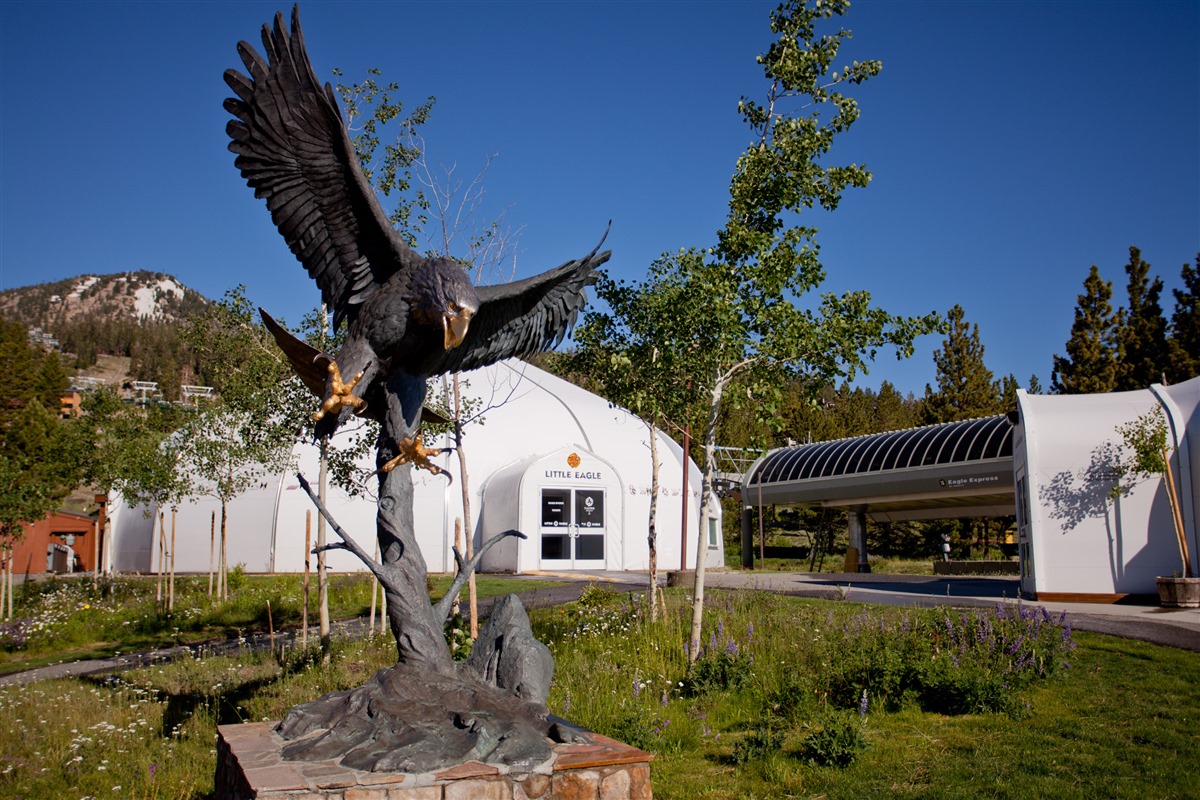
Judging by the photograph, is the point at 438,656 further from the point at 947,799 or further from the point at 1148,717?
the point at 1148,717

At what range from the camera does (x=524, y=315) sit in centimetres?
579

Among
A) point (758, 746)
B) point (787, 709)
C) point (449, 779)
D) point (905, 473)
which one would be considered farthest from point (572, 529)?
point (449, 779)

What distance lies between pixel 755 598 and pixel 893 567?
944 inches

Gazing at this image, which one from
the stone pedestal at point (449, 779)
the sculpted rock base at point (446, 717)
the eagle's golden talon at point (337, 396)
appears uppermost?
the eagle's golden talon at point (337, 396)

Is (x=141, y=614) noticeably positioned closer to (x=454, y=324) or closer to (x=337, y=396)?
(x=337, y=396)

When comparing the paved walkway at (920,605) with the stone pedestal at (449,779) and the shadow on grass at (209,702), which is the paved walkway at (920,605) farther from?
the stone pedestal at (449,779)

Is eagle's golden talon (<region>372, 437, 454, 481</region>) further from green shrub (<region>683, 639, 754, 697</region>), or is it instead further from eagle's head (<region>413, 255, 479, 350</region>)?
green shrub (<region>683, 639, 754, 697</region>)

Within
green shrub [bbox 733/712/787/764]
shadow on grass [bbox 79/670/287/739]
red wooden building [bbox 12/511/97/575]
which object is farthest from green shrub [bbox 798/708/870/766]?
red wooden building [bbox 12/511/97/575]

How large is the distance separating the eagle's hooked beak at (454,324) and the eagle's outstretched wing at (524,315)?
56 cm

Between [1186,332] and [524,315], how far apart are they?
32.6 m

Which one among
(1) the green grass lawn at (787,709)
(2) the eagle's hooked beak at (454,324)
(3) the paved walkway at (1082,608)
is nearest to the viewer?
(2) the eagle's hooked beak at (454,324)

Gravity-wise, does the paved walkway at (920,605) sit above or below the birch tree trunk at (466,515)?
below

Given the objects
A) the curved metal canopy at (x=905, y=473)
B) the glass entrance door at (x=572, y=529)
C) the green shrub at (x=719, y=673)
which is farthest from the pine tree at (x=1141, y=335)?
the green shrub at (x=719, y=673)

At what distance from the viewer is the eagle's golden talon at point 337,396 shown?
184 inches
